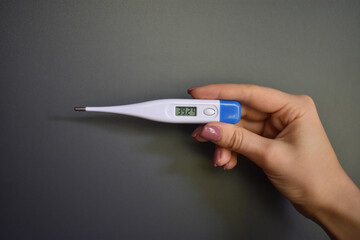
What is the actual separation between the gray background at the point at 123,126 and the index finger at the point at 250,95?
101 mm

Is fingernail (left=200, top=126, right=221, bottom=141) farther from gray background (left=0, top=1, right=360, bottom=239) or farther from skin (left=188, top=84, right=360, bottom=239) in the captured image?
gray background (left=0, top=1, right=360, bottom=239)

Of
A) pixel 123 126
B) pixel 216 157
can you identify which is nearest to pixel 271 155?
pixel 216 157

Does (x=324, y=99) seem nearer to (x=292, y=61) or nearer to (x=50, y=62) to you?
(x=292, y=61)

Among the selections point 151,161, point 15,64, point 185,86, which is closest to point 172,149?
point 151,161

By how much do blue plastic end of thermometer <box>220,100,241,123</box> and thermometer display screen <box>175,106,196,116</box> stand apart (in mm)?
97

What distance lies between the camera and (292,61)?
3.00ft

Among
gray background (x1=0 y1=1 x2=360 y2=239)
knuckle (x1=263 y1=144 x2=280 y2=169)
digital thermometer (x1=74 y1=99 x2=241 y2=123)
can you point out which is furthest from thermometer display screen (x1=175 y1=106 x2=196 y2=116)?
knuckle (x1=263 y1=144 x2=280 y2=169)

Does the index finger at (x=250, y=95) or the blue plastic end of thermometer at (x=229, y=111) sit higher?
the index finger at (x=250, y=95)

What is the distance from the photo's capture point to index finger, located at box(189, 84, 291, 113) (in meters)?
0.77

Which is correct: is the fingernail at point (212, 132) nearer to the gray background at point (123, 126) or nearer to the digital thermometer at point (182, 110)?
the digital thermometer at point (182, 110)

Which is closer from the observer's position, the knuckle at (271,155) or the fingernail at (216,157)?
the knuckle at (271,155)

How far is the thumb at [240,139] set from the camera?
0.68 metres

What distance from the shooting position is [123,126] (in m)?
0.85

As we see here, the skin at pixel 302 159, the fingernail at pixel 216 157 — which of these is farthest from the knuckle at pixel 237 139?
the fingernail at pixel 216 157
